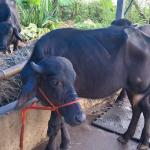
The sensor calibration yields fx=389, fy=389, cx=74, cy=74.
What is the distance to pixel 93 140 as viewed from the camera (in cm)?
420

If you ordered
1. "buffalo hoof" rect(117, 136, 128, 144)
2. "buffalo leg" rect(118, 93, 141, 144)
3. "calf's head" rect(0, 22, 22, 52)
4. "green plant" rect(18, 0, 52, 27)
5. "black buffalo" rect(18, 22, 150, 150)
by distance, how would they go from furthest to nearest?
"green plant" rect(18, 0, 52, 27) → "calf's head" rect(0, 22, 22, 52) → "buffalo hoof" rect(117, 136, 128, 144) → "buffalo leg" rect(118, 93, 141, 144) → "black buffalo" rect(18, 22, 150, 150)

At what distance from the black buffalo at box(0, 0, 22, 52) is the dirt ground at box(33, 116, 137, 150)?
4.53ft

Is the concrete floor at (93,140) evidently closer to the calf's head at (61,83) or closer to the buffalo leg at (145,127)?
the buffalo leg at (145,127)

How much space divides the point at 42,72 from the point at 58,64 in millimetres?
139

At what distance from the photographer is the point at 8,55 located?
4781 millimetres

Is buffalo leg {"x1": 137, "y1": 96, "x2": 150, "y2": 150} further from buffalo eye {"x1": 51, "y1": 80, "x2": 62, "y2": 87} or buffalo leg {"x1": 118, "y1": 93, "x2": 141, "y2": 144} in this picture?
buffalo eye {"x1": 51, "y1": 80, "x2": 62, "y2": 87}

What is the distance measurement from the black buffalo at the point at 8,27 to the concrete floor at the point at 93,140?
4.53 ft

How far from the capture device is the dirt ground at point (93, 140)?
4.07m

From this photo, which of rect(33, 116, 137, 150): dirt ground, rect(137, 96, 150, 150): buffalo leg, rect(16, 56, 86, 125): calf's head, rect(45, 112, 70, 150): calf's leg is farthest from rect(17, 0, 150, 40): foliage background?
rect(16, 56, 86, 125): calf's head

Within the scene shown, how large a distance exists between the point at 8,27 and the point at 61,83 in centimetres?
208

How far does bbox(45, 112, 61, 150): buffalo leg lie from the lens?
3.54 metres

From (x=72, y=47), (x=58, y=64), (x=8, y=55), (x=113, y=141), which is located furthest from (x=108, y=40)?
(x=8, y=55)

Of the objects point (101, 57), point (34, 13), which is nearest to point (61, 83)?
point (101, 57)

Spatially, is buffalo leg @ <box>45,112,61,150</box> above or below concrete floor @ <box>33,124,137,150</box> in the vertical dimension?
above
